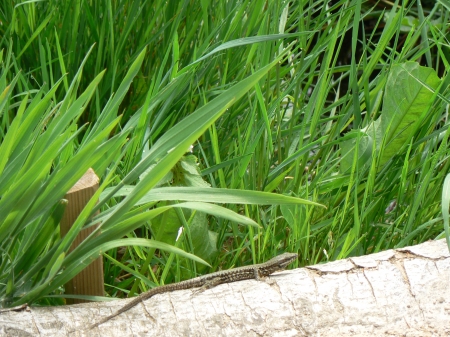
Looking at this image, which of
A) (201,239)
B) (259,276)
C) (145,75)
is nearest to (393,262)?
(259,276)

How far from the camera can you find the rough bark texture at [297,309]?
131 centimetres

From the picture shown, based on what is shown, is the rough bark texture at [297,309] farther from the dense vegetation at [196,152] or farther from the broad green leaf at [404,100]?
the broad green leaf at [404,100]

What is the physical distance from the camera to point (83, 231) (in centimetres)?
149

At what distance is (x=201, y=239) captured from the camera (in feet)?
5.73

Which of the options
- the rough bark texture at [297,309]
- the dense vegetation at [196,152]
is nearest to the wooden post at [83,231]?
the dense vegetation at [196,152]

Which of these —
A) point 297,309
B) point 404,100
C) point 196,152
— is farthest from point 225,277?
point 404,100

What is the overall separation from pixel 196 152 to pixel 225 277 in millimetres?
641

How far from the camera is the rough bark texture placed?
1.31 metres

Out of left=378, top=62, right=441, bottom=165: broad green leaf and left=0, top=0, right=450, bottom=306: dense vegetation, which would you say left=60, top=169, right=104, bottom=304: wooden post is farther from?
left=378, top=62, right=441, bottom=165: broad green leaf

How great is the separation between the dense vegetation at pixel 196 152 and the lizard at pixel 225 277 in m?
0.05

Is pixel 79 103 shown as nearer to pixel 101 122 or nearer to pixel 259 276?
pixel 101 122

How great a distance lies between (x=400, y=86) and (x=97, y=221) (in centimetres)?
96

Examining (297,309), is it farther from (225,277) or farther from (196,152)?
(196,152)

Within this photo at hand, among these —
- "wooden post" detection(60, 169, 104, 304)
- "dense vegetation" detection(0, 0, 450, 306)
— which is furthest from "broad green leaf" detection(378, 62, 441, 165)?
"wooden post" detection(60, 169, 104, 304)
